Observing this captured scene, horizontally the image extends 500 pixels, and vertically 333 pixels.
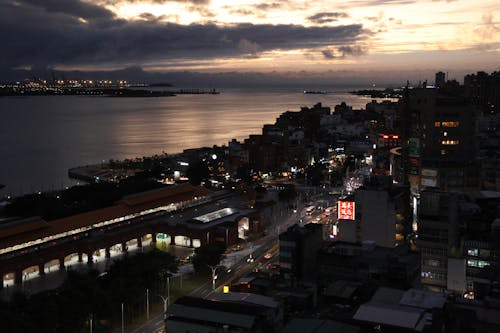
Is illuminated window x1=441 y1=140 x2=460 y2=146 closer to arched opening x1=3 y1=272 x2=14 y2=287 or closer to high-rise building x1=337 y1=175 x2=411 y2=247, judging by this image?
high-rise building x1=337 y1=175 x2=411 y2=247

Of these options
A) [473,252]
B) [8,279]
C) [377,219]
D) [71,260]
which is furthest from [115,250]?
[473,252]

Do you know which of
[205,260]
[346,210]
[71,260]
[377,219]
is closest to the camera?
[205,260]

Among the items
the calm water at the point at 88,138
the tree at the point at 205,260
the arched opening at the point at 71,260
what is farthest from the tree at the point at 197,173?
the tree at the point at 205,260

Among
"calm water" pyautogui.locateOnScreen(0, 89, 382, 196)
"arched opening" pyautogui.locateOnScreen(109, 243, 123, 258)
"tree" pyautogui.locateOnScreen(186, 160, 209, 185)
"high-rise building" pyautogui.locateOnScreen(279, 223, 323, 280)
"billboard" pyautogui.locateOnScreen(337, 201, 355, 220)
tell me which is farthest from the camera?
"calm water" pyautogui.locateOnScreen(0, 89, 382, 196)

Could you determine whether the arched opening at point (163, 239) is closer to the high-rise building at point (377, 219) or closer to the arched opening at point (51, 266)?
the arched opening at point (51, 266)

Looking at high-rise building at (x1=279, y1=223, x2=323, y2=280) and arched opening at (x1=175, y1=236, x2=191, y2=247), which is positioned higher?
high-rise building at (x1=279, y1=223, x2=323, y2=280)

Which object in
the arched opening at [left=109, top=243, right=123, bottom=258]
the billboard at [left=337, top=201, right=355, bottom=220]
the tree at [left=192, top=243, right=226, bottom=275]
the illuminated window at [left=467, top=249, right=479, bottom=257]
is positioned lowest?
the arched opening at [left=109, top=243, right=123, bottom=258]

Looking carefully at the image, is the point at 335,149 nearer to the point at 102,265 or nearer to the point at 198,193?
the point at 198,193

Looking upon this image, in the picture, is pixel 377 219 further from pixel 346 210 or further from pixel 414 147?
pixel 414 147

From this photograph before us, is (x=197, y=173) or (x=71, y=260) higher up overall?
(x=197, y=173)

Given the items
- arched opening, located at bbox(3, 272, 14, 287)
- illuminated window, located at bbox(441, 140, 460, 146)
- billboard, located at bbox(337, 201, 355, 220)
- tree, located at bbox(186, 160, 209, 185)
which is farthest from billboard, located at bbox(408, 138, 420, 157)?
arched opening, located at bbox(3, 272, 14, 287)

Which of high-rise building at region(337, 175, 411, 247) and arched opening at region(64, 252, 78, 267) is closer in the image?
arched opening at region(64, 252, 78, 267)

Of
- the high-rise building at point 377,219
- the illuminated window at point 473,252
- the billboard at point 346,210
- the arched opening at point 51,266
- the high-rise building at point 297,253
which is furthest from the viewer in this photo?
the billboard at point 346,210

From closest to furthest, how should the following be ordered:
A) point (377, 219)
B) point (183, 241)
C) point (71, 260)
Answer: point (71, 260)
point (377, 219)
point (183, 241)
